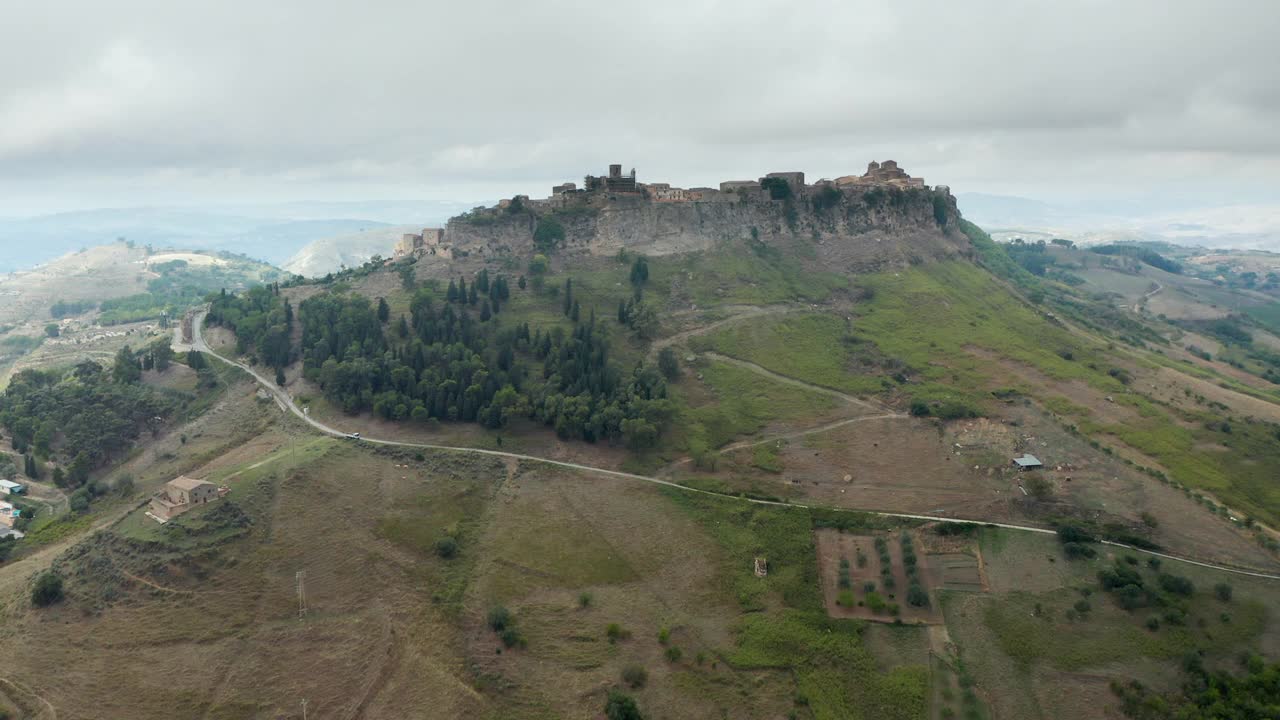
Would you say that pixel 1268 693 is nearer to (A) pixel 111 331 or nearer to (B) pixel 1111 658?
(B) pixel 1111 658

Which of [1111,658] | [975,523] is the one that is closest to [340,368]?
[975,523]

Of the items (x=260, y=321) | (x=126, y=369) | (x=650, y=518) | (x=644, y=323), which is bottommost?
(x=650, y=518)

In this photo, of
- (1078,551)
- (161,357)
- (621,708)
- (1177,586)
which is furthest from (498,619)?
(161,357)

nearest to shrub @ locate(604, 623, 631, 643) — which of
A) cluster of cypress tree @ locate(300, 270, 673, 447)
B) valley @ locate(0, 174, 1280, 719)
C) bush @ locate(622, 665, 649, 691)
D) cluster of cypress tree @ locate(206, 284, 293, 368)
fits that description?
valley @ locate(0, 174, 1280, 719)

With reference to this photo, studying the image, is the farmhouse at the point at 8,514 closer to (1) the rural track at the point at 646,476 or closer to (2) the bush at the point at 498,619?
(1) the rural track at the point at 646,476

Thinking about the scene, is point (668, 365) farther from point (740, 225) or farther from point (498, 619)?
point (740, 225)

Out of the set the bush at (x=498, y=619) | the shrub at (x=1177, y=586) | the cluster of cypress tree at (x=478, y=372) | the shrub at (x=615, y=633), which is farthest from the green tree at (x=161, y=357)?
the shrub at (x=1177, y=586)
